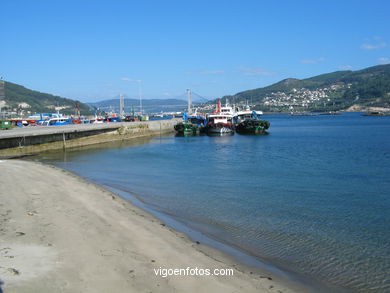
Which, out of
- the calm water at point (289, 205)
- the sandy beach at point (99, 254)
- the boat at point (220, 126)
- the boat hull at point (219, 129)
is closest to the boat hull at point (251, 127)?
the boat at point (220, 126)

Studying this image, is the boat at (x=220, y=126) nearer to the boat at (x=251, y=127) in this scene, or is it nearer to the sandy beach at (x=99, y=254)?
the boat at (x=251, y=127)

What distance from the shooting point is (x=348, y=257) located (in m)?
7.90

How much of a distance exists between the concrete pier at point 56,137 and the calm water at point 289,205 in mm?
6881

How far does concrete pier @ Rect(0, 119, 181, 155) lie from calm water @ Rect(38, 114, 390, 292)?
688 cm

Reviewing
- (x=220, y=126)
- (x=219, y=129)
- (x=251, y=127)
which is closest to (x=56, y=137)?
(x=219, y=129)

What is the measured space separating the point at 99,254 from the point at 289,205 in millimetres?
7365

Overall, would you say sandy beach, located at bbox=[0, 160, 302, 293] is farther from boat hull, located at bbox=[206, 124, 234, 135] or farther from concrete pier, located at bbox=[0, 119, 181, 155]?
boat hull, located at bbox=[206, 124, 234, 135]

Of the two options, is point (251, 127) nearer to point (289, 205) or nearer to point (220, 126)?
point (220, 126)

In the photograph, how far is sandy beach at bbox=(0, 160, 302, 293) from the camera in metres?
5.56

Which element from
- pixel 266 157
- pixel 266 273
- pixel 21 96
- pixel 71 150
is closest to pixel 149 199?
pixel 266 273

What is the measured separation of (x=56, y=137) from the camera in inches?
1316

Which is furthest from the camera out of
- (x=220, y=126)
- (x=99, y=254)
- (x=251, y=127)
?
(x=251, y=127)

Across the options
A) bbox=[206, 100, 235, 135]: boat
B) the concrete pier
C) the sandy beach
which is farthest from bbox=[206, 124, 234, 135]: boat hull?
the sandy beach

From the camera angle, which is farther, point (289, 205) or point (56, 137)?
point (56, 137)
